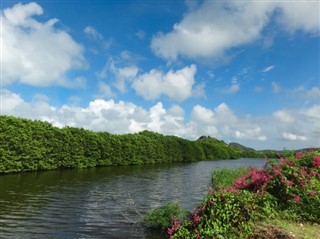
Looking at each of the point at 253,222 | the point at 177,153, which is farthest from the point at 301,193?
the point at 177,153

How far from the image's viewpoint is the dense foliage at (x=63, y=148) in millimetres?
35781

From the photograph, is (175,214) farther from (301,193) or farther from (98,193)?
(98,193)

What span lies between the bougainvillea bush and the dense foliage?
28921 millimetres

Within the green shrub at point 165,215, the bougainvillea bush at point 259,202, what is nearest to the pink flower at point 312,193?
the bougainvillea bush at point 259,202

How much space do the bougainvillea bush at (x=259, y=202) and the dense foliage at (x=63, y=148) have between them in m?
28.9

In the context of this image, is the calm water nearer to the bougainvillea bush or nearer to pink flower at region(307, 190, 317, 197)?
the bougainvillea bush

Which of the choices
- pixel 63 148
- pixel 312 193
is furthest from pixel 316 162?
pixel 63 148

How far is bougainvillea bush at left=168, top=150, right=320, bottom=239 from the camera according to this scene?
35.4ft

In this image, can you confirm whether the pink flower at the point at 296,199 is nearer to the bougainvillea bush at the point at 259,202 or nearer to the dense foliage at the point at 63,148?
the bougainvillea bush at the point at 259,202

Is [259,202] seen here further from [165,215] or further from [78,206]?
[78,206]

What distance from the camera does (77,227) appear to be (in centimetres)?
1534

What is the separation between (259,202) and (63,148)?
119 feet

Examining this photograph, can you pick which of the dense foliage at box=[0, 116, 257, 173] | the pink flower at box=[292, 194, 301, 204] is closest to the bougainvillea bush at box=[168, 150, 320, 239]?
the pink flower at box=[292, 194, 301, 204]

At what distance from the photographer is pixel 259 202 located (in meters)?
12.0
